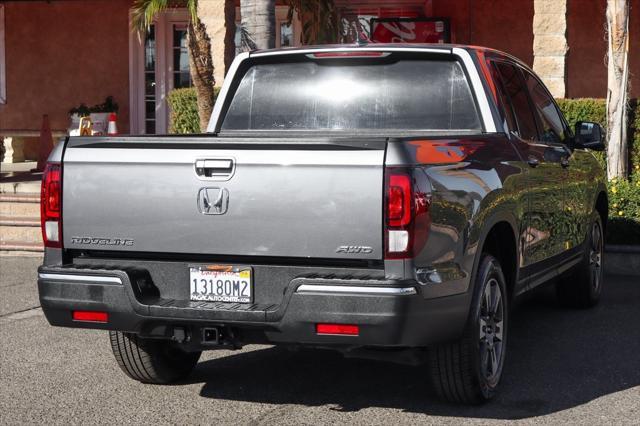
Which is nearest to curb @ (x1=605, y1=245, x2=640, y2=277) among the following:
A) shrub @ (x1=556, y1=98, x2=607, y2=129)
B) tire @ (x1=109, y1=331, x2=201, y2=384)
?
shrub @ (x1=556, y1=98, x2=607, y2=129)

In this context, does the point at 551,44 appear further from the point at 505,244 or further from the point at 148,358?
the point at 148,358

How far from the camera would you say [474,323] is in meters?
5.66

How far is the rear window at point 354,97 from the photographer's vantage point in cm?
654

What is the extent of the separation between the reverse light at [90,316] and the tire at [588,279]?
4.15m

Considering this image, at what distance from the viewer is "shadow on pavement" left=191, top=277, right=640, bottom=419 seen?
6.03 m

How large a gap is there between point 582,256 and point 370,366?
2234 millimetres

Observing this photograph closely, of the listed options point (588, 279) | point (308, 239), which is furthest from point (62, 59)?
point (308, 239)

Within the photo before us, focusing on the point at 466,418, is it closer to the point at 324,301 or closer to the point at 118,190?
the point at 324,301

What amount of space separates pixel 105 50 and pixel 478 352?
15179mm

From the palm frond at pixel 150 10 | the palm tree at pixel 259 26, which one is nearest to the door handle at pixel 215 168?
the palm tree at pixel 259 26

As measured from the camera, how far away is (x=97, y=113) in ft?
63.2

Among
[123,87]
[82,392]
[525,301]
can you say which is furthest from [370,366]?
[123,87]

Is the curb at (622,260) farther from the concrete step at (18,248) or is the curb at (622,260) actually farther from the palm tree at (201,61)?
the concrete step at (18,248)

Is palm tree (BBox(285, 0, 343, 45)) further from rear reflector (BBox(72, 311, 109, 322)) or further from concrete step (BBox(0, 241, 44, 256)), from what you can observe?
rear reflector (BBox(72, 311, 109, 322))
